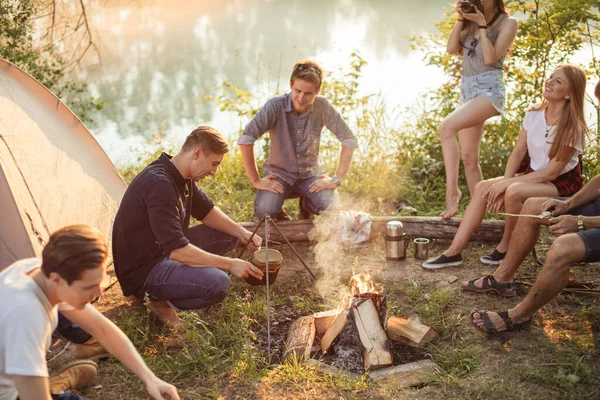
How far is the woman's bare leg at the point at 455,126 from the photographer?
16.0 feet

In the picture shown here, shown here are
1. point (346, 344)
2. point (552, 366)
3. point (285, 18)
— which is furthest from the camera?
point (285, 18)

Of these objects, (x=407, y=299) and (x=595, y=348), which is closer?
(x=595, y=348)

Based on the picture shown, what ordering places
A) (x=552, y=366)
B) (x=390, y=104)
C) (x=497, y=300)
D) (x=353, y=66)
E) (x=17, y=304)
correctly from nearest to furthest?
1. (x=17, y=304)
2. (x=552, y=366)
3. (x=497, y=300)
4. (x=353, y=66)
5. (x=390, y=104)

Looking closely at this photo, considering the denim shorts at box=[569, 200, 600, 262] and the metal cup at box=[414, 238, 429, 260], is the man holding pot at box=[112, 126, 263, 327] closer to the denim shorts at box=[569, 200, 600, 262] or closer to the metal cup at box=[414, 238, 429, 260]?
the metal cup at box=[414, 238, 429, 260]

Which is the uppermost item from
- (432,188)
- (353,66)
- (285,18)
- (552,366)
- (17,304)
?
(285,18)

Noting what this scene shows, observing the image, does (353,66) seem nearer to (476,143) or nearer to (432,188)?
(432,188)

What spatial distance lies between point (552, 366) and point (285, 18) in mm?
16804

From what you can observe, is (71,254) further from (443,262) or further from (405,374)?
(443,262)

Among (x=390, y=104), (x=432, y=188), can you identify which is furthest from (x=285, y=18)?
(x=432, y=188)

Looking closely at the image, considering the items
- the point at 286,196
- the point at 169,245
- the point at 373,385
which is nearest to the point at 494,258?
the point at 286,196

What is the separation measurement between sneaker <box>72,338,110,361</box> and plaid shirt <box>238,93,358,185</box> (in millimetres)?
2214

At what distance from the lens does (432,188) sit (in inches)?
256

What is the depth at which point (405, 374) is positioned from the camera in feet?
11.0

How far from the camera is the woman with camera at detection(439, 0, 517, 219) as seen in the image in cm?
483
